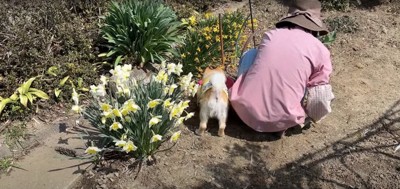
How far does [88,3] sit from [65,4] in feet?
0.84

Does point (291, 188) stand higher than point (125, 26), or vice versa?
point (125, 26)

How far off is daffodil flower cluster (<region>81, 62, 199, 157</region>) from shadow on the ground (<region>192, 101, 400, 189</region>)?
1.64ft

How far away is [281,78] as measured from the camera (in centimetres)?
352

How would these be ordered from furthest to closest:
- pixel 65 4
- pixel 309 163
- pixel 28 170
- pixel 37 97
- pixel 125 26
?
1. pixel 65 4
2. pixel 125 26
3. pixel 37 97
4. pixel 309 163
5. pixel 28 170

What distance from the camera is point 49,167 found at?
10.8ft

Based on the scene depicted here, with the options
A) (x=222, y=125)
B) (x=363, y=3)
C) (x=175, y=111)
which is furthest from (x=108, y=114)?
(x=363, y=3)

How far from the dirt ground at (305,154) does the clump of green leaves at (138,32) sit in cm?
96

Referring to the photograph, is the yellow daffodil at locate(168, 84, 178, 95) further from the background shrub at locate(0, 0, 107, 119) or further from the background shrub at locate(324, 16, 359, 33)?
the background shrub at locate(324, 16, 359, 33)

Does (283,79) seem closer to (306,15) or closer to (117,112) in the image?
(306,15)

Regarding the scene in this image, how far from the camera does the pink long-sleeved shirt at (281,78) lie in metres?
3.51

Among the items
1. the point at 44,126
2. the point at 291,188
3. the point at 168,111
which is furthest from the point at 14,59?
the point at 291,188

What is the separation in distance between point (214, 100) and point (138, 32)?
1.24 metres

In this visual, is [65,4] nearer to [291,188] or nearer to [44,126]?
[44,126]

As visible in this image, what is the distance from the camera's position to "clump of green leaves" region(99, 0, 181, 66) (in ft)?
14.2
